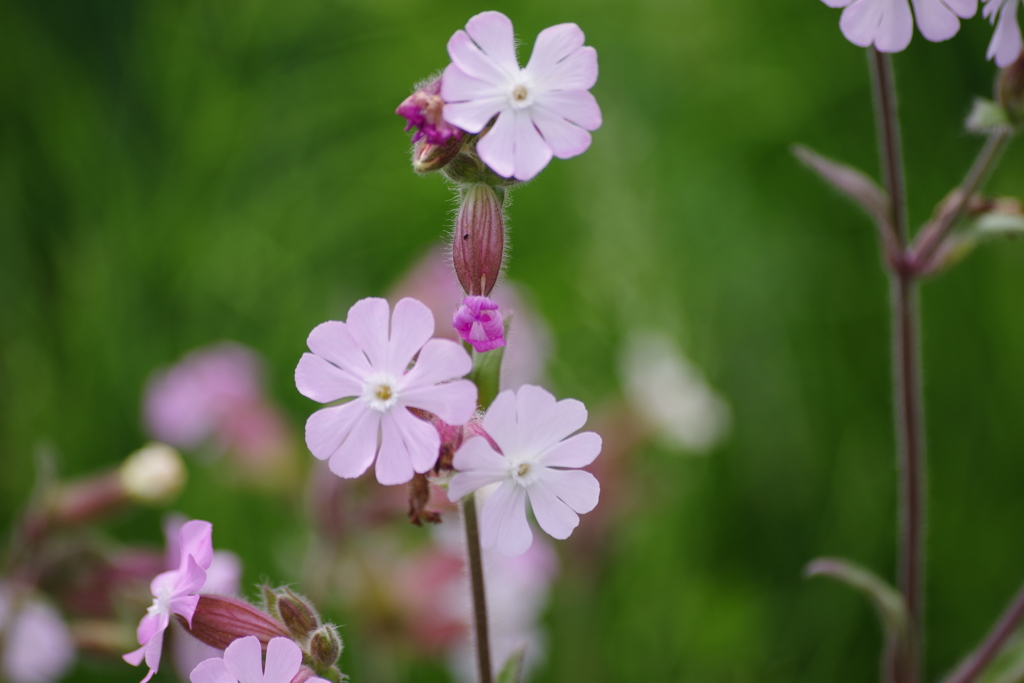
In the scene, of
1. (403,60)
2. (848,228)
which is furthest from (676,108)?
(403,60)

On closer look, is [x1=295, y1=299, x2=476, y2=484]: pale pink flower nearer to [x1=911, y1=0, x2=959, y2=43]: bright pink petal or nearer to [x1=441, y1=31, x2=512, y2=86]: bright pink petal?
[x1=441, y1=31, x2=512, y2=86]: bright pink petal

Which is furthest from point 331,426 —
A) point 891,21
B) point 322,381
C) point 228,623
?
point 891,21

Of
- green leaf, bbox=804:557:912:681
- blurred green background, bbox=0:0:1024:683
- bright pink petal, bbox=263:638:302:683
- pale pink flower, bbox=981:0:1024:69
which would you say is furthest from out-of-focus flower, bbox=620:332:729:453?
bright pink petal, bbox=263:638:302:683

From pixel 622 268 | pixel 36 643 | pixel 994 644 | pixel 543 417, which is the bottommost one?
pixel 994 644

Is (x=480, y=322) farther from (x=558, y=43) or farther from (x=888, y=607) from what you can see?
(x=888, y=607)

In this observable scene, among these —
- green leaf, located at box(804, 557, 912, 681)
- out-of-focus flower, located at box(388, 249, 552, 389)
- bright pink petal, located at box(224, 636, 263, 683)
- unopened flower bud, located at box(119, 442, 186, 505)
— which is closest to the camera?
bright pink petal, located at box(224, 636, 263, 683)

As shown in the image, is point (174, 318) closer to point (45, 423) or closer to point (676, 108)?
point (45, 423)
